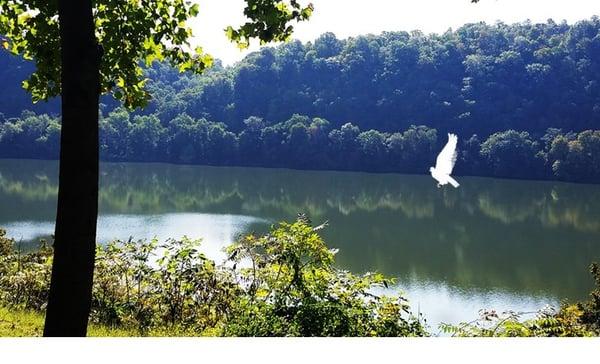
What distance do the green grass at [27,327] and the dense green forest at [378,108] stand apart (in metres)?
46.2

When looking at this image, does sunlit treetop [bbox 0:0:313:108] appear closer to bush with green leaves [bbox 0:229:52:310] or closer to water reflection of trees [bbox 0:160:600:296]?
bush with green leaves [bbox 0:229:52:310]

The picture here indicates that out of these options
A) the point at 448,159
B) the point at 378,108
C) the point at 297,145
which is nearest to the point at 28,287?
the point at 448,159

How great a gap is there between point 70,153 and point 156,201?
1185 inches

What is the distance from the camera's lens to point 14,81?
60.8 meters

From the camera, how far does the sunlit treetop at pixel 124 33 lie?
9.24 feet

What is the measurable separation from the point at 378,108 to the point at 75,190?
194 feet

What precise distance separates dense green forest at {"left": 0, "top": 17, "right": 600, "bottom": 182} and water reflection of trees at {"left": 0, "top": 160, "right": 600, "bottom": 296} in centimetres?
319

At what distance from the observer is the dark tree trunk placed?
75.9 inches

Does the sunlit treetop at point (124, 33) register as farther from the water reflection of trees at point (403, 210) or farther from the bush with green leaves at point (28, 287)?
the water reflection of trees at point (403, 210)

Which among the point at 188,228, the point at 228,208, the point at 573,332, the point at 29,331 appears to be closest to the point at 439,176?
the point at 573,332

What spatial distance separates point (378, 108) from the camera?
60.1 metres

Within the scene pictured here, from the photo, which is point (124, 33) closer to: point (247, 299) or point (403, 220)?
point (247, 299)

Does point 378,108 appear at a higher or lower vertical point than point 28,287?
higher

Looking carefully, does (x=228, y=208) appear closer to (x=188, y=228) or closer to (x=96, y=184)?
(x=188, y=228)
